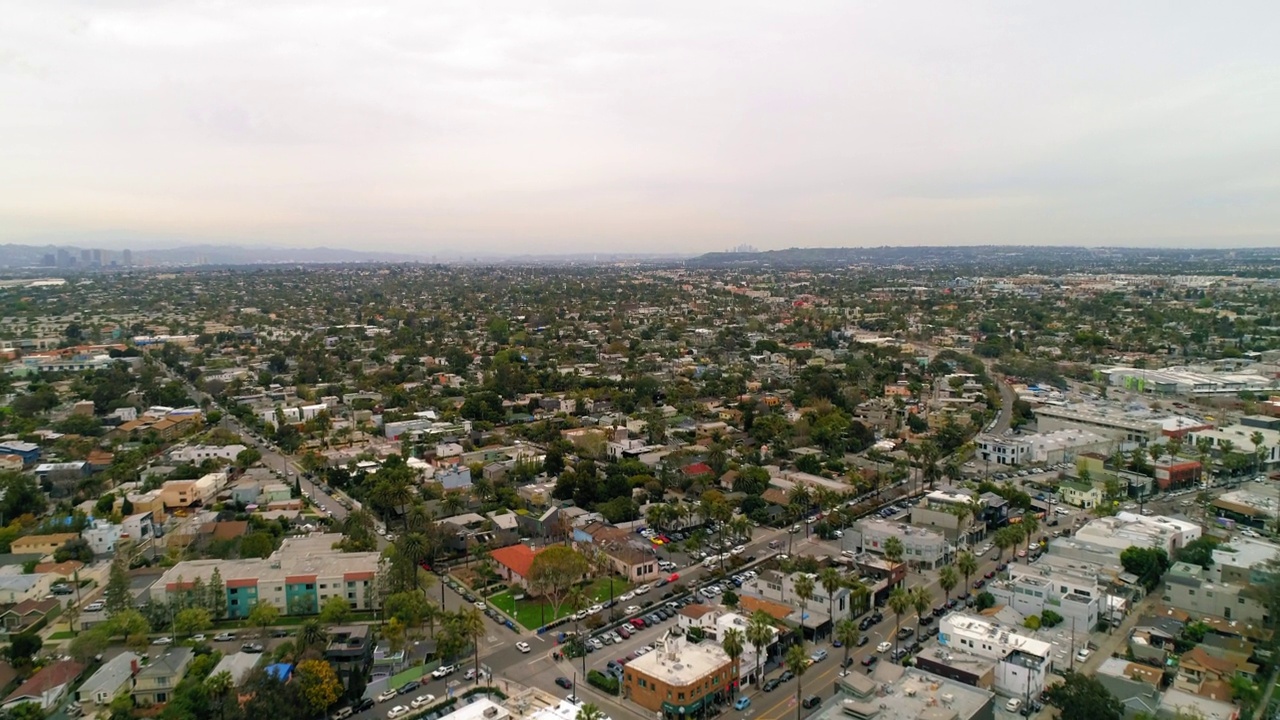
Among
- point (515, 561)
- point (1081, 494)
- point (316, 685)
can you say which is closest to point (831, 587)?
point (515, 561)

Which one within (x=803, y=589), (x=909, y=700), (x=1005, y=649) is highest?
(x=803, y=589)

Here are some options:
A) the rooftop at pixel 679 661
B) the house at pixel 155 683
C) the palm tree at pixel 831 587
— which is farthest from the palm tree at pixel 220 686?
the palm tree at pixel 831 587

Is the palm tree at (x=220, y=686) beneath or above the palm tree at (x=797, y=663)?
beneath

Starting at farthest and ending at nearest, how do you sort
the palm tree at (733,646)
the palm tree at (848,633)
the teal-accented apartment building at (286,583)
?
1. the teal-accented apartment building at (286,583)
2. the palm tree at (848,633)
3. the palm tree at (733,646)

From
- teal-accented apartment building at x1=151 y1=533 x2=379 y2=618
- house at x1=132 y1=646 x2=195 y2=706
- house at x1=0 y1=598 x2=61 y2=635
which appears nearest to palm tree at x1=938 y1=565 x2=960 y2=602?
teal-accented apartment building at x1=151 y1=533 x2=379 y2=618

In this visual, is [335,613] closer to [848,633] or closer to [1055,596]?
[848,633]

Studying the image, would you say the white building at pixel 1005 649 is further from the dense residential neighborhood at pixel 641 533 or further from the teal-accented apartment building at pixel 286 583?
the teal-accented apartment building at pixel 286 583

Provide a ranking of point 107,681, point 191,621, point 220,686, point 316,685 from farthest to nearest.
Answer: point 191,621, point 107,681, point 220,686, point 316,685

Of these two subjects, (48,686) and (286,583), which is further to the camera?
(286,583)
